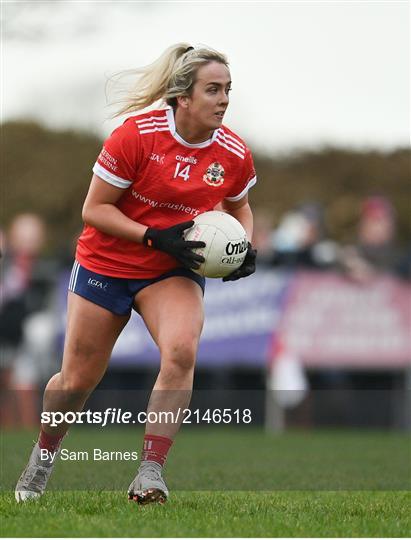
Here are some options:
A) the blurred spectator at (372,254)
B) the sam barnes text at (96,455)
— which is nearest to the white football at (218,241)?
the sam barnes text at (96,455)

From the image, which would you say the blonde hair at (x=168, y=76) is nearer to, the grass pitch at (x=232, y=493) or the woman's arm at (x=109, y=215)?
the woman's arm at (x=109, y=215)

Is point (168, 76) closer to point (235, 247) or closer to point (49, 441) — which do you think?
point (235, 247)

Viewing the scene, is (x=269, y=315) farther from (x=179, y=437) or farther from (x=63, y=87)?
(x=63, y=87)

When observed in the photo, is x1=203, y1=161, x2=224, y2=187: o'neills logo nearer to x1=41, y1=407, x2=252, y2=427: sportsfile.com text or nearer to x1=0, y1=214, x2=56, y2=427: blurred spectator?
x1=41, y1=407, x2=252, y2=427: sportsfile.com text

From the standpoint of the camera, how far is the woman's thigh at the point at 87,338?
6418 millimetres

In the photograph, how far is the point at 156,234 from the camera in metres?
6.23

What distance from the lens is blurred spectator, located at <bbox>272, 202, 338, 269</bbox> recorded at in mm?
15781

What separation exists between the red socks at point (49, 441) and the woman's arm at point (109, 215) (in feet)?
3.93

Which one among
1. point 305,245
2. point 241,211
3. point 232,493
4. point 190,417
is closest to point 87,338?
point 241,211

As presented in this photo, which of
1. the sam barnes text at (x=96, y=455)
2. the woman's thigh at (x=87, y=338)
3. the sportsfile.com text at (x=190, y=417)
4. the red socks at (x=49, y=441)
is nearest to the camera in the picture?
the woman's thigh at (x=87, y=338)

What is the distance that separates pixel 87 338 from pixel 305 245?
31.6 feet

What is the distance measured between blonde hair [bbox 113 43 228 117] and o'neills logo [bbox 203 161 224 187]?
0.39 meters

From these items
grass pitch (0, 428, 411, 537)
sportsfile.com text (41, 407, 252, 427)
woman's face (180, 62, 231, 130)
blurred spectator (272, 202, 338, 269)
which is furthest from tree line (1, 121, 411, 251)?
woman's face (180, 62, 231, 130)

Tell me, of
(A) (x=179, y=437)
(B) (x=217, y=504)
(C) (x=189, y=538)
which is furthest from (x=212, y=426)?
(C) (x=189, y=538)
